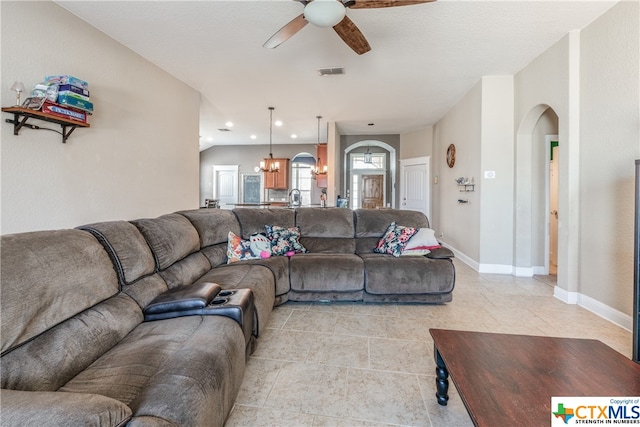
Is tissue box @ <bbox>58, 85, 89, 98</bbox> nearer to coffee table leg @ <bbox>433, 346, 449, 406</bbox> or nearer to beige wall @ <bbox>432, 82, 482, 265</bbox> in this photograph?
coffee table leg @ <bbox>433, 346, 449, 406</bbox>

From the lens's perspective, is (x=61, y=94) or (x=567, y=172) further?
(x=567, y=172)

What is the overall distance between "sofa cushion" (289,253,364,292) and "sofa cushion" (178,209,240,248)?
837 millimetres

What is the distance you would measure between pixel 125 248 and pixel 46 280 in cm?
55

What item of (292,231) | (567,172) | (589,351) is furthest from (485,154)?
(589,351)

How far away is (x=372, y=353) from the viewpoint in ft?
6.90

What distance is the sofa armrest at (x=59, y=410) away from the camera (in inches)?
27.2

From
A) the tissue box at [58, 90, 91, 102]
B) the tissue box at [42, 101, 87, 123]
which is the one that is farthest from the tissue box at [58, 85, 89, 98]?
the tissue box at [42, 101, 87, 123]

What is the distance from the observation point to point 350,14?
274 cm

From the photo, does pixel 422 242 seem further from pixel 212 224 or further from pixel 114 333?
pixel 114 333

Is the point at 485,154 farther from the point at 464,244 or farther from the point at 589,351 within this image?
the point at 589,351

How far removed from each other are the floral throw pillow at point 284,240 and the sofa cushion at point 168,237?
2.97 ft

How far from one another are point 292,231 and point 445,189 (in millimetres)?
4018

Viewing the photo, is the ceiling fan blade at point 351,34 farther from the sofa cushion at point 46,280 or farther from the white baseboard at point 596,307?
the white baseboard at point 596,307

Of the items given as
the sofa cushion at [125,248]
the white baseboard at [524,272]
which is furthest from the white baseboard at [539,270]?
the sofa cushion at [125,248]
